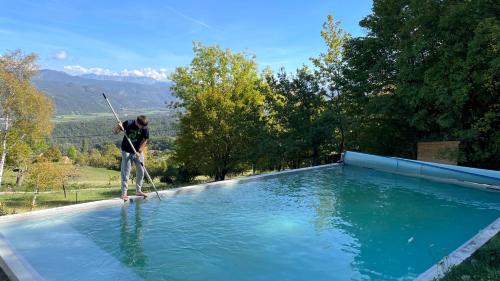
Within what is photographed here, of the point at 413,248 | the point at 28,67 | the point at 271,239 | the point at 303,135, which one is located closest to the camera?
the point at 413,248

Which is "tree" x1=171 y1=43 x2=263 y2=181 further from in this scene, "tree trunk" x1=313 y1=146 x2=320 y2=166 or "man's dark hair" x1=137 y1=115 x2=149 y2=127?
"man's dark hair" x1=137 y1=115 x2=149 y2=127

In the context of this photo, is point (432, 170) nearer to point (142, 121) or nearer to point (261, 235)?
point (261, 235)

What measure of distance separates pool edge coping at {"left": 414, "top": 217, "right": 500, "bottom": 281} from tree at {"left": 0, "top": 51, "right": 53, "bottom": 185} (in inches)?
1386

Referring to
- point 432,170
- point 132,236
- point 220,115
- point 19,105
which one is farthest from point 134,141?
point 19,105

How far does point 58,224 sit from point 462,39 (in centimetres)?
1245

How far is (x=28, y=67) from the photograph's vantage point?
33.6 m

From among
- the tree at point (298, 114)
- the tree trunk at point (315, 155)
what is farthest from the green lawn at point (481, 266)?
the tree trunk at point (315, 155)

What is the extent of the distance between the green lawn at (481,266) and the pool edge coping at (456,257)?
0.08 m

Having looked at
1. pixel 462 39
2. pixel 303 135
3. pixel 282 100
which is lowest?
pixel 303 135

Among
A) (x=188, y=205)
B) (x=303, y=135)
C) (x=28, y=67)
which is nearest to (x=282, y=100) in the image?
(x=303, y=135)

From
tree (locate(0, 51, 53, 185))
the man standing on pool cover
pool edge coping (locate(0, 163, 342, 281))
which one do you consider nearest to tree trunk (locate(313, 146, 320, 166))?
pool edge coping (locate(0, 163, 342, 281))

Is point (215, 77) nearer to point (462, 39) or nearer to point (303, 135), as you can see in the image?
point (303, 135)

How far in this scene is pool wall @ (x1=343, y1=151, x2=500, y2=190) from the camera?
1070 centimetres

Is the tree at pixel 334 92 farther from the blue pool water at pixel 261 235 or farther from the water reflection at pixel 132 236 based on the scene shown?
the water reflection at pixel 132 236
